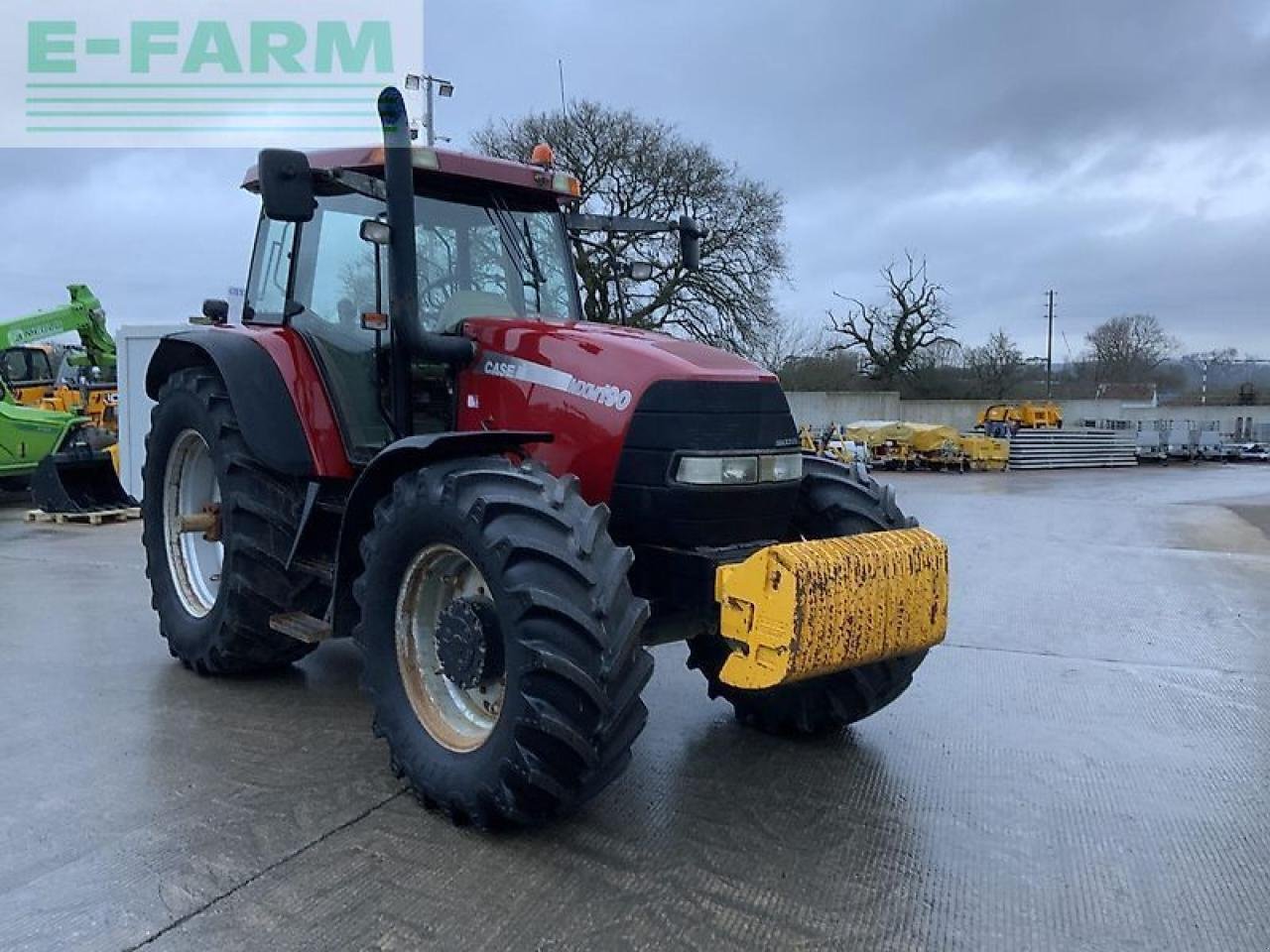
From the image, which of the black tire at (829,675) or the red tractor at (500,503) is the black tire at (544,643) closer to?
the red tractor at (500,503)

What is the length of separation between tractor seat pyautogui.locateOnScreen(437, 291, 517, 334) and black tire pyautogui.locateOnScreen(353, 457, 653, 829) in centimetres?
108

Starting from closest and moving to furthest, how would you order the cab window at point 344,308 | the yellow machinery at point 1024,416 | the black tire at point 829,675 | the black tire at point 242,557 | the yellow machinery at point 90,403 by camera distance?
the black tire at point 829,675 → the cab window at point 344,308 → the black tire at point 242,557 → the yellow machinery at point 90,403 → the yellow machinery at point 1024,416

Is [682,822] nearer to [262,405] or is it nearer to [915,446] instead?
[262,405]

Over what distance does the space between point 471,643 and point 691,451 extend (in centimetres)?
98

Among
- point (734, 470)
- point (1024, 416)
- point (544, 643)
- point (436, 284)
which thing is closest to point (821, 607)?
point (734, 470)

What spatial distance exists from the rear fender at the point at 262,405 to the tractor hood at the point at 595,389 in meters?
0.93

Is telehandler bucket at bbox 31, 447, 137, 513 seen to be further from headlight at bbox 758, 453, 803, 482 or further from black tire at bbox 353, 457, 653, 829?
headlight at bbox 758, 453, 803, 482

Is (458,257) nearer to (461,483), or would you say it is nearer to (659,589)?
(461,483)

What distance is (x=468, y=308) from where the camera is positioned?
4410mm

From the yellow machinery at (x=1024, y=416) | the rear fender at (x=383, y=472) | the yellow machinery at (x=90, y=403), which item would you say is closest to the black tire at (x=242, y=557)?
the rear fender at (x=383, y=472)

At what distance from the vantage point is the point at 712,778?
4000 millimetres

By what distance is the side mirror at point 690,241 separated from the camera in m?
4.82

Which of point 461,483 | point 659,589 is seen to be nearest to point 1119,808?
point 659,589

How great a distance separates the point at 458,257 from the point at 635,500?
1573 mm
